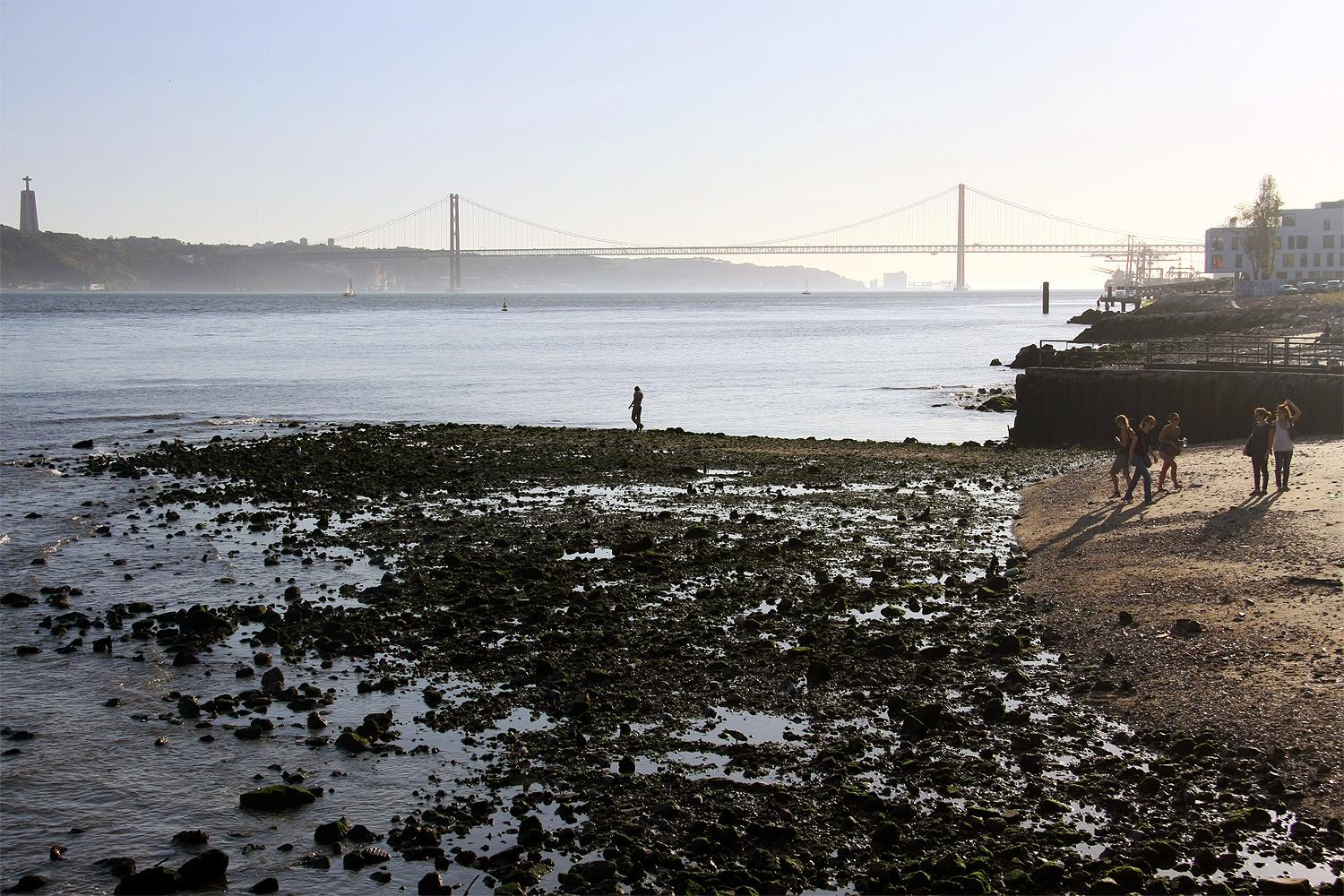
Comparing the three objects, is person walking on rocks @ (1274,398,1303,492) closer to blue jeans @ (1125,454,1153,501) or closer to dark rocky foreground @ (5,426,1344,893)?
blue jeans @ (1125,454,1153,501)

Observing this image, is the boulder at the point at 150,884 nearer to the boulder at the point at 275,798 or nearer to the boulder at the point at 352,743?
the boulder at the point at 275,798

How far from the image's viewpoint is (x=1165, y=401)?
28.8m

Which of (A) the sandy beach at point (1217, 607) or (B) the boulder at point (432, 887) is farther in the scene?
(A) the sandy beach at point (1217, 607)

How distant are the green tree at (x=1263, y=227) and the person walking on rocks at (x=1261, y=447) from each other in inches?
3433

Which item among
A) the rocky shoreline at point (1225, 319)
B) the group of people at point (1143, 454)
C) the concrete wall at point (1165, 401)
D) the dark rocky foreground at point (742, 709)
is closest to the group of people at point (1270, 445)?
the group of people at point (1143, 454)

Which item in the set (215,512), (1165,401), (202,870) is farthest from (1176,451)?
(215,512)

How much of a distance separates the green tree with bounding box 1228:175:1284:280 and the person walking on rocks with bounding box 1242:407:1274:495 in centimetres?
8719

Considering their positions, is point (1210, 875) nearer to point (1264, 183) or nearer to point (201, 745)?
point (201, 745)

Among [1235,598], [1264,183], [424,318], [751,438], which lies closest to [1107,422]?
[751,438]

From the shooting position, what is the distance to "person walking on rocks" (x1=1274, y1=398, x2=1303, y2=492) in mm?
17484

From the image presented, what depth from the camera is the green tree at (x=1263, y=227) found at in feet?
307

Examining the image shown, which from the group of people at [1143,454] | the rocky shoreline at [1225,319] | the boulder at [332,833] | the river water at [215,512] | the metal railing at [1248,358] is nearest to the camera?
the boulder at [332,833]

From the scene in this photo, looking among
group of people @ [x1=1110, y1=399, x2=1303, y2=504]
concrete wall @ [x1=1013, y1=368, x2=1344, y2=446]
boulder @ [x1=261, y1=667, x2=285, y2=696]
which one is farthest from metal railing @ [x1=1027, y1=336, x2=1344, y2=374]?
boulder @ [x1=261, y1=667, x2=285, y2=696]

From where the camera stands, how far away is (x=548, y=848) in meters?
8.03
